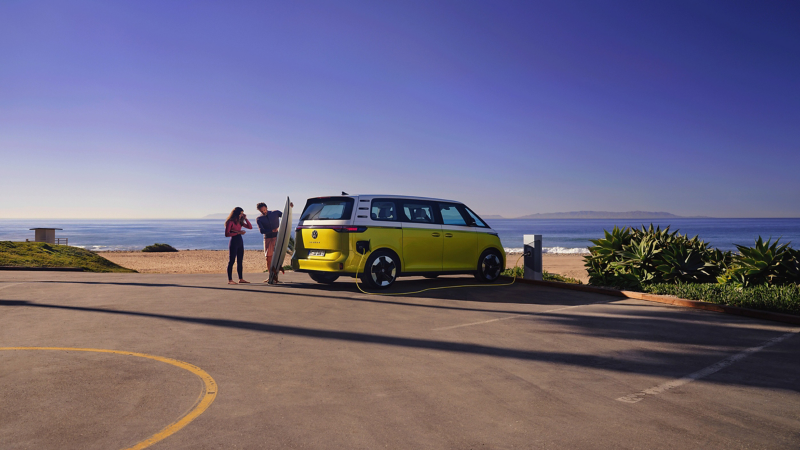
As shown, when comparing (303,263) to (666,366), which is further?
(303,263)

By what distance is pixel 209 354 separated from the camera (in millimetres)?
5688

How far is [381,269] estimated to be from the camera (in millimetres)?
10930

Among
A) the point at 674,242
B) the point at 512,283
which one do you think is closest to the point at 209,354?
the point at 512,283

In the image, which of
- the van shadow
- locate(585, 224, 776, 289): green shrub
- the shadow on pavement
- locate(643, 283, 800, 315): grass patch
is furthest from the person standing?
locate(643, 283, 800, 315): grass patch

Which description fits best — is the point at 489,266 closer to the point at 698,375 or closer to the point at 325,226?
the point at 325,226

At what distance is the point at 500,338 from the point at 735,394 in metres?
2.67

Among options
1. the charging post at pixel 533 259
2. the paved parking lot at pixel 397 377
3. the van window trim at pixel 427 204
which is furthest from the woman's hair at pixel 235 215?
the charging post at pixel 533 259

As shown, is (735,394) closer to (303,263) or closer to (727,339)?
(727,339)

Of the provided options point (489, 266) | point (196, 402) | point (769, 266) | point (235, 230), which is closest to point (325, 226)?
point (235, 230)

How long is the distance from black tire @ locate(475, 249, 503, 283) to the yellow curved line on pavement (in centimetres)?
803

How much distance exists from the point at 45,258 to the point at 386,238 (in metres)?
16.1

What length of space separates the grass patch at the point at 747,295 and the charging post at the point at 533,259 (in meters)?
3.07

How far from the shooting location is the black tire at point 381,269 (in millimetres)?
10719

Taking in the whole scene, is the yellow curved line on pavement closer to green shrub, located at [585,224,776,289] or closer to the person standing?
the person standing
